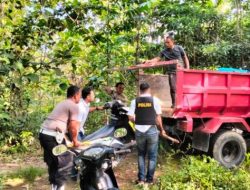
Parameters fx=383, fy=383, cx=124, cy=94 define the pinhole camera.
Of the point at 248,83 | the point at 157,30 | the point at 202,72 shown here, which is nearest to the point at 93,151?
the point at 202,72

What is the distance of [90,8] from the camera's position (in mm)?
5160

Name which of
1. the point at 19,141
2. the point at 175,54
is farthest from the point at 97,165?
the point at 19,141

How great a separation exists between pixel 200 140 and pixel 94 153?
405 centimetres

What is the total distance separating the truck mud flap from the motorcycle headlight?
3884mm

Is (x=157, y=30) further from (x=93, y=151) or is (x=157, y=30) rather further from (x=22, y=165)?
(x=93, y=151)

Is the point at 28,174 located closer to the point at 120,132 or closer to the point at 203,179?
the point at 120,132

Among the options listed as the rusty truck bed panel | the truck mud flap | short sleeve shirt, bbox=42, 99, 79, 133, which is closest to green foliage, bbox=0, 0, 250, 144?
short sleeve shirt, bbox=42, 99, 79, 133

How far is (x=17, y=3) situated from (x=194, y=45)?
7.84 meters

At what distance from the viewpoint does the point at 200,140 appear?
6691 millimetres

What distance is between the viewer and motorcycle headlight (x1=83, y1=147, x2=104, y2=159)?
9.72 feet

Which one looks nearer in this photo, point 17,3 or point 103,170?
point 103,170

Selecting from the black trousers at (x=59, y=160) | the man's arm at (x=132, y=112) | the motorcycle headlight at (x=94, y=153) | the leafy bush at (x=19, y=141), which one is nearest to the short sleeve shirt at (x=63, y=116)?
the black trousers at (x=59, y=160)

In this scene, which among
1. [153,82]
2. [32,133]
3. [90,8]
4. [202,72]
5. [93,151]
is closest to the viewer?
[93,151]

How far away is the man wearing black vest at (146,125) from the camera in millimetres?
5766
